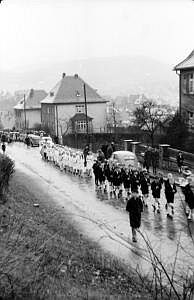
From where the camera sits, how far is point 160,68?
10075 cm

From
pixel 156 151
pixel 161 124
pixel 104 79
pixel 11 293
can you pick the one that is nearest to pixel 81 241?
pixel 11 293

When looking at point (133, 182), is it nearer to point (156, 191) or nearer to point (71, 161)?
point (156, 191)

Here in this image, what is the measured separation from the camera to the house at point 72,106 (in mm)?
63844

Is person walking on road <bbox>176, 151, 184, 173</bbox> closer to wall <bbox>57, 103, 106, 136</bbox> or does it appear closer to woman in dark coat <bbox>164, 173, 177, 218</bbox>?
woman in dark coat <bbox>164, 173, 177, 218</bbox>

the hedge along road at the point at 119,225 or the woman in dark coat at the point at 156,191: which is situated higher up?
the woman in dark coat at the point at 156,191

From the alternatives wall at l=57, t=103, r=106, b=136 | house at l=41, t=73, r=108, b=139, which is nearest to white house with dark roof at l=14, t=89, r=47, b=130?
house at l=41, t=73, r=108, b=139

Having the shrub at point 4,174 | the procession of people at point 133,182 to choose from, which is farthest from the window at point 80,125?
the shrub at point 4,174

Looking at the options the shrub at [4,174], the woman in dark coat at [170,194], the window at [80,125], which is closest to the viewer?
the woman in dark coat at [170,194]

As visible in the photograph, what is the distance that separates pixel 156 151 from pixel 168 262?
47.1 feet

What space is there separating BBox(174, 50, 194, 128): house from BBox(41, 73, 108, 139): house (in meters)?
30.8

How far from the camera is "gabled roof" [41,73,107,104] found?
65.4m

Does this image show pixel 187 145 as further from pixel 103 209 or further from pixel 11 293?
pixel 11 293

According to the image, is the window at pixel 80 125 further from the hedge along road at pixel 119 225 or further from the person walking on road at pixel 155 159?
the hedge along road at pixel 119 225

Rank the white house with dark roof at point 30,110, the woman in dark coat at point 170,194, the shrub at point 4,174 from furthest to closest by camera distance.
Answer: the white house with dark roof at point 30,110 → the shrub at point 4,174 → the woman in dark coat at point 170,194
